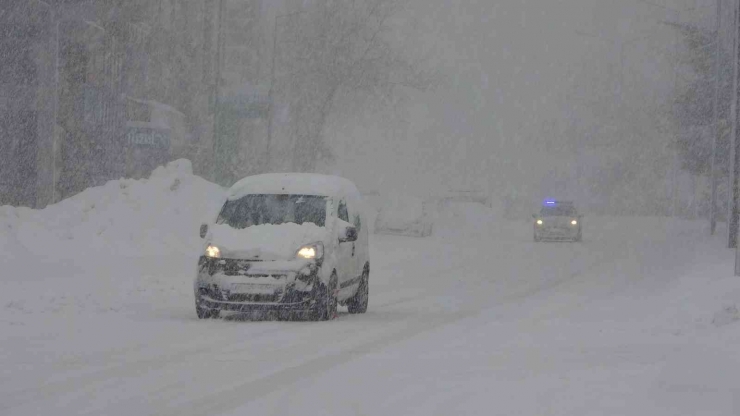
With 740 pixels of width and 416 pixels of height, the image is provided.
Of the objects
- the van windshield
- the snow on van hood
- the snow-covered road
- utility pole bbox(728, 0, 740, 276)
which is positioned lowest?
the snow-covered road

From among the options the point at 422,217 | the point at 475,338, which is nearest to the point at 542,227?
the point at 422,217

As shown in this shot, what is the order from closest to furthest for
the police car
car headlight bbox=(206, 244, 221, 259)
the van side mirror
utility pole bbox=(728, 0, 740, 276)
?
car headlight bbox=(206, 244, 221, 259), the van side mirror, utility pole bbox=(728, 0, 740, 276), the police car

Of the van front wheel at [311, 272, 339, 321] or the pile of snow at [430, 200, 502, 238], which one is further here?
the pile of snow at [430, 200, 502, 238]

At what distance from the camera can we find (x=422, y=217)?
156ft

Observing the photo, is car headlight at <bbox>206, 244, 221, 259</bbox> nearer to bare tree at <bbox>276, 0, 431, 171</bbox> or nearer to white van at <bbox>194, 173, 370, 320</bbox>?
white van at <bbox>194, 173, 370, 320</bbox>

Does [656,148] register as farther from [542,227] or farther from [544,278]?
[544,278]

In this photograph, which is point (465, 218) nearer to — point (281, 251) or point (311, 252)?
point (311, 252)

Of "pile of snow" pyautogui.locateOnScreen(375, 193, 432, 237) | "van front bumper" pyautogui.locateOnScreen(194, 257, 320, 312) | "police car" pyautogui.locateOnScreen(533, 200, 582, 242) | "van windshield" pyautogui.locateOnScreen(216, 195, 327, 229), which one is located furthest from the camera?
"pile of snow" pyautogui.locateOnScreen(375, 193, 432, 237)

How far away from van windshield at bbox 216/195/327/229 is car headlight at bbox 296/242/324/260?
897 millimetres

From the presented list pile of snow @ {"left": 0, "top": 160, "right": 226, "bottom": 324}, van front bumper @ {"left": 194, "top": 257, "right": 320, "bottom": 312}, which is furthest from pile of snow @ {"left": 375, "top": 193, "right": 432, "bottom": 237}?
van front bumper @ {"left": 194, "top": 257, "right": 320, "bottom": 312}

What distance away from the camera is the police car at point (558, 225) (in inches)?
1775

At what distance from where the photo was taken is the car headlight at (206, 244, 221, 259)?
1431cm

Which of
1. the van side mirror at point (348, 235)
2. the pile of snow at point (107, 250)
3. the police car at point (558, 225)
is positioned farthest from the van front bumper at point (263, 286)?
the police car at point (558, 225)

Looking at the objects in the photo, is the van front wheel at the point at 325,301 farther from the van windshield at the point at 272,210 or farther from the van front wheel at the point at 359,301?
the van front wheel at the point at 359,301
